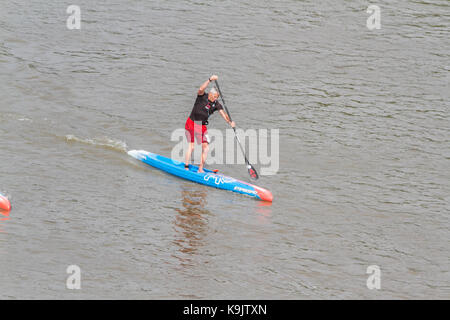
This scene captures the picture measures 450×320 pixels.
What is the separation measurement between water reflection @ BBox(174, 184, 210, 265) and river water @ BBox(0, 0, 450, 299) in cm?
5

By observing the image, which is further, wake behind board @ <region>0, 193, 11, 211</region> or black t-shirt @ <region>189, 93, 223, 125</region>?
black t-shirt @ <region>189, 93, 223, 125</region>

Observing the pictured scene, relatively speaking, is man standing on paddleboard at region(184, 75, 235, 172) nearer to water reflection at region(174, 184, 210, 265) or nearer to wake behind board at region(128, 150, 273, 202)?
wake behind board at region(128, 150, 273, 202)

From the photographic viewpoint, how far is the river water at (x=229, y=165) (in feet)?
40.0

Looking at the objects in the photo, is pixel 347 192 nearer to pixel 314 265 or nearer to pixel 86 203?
pixel 314 265

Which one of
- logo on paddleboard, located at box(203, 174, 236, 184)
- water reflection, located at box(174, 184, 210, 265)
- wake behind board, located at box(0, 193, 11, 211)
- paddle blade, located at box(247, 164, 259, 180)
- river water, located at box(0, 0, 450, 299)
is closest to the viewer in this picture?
river water, located at box(0, 0, 450, 299)

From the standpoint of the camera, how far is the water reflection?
12.9 meters

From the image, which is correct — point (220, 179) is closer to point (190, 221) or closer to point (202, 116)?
point (202, 116)

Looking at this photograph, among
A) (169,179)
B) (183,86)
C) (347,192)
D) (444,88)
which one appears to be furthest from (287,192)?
(444,88)

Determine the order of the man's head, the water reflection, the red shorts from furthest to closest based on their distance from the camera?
the red shorts
the man's head
the water reflection

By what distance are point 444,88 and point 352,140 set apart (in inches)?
221

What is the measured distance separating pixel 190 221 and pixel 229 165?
403 centimetres

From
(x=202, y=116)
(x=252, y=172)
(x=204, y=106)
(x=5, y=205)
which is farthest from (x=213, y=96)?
(x=5, y=205)

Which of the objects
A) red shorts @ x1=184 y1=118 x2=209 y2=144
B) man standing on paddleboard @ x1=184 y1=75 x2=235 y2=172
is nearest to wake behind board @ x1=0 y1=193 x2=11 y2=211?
man standing on paddleboard @ x1=184 y1=75 x2=235 y2=172
